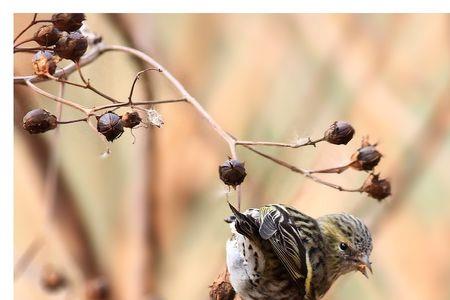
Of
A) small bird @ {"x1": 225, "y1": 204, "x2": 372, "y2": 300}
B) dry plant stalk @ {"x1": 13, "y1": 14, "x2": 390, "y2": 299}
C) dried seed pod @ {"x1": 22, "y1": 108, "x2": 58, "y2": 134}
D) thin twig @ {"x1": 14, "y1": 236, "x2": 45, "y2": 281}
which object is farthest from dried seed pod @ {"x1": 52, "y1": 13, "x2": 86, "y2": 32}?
thin twig @ {"x1": 14, "y1": 236, "x2": 45, "y2": 281}

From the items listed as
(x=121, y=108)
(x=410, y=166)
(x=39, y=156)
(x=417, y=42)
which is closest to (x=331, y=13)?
(x=417, y=42)

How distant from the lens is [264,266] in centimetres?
125

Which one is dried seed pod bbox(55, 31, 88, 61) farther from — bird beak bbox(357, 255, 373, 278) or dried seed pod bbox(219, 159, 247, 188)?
bird beak bbox(357, 255, 373, 278)

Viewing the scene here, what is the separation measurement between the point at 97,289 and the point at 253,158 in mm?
379

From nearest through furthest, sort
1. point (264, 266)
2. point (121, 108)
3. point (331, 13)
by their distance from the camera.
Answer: point (121, 108)
point (264, 266)
point (331, 13)

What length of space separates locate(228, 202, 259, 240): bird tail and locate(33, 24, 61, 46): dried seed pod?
35 cm

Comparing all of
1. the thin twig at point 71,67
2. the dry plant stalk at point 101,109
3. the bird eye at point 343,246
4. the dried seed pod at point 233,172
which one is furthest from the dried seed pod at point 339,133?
the thin twig at point 71,67

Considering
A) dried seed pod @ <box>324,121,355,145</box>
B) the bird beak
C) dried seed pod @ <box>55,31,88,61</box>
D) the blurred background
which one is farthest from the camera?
the blurred background

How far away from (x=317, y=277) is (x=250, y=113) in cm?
32

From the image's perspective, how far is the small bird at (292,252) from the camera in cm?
122

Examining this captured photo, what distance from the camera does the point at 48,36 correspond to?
1.00m

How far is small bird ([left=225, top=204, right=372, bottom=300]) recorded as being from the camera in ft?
4.00

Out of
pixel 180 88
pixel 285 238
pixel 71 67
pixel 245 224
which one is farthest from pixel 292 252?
pixel 71 67

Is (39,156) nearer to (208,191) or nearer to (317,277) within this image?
(208,191)
